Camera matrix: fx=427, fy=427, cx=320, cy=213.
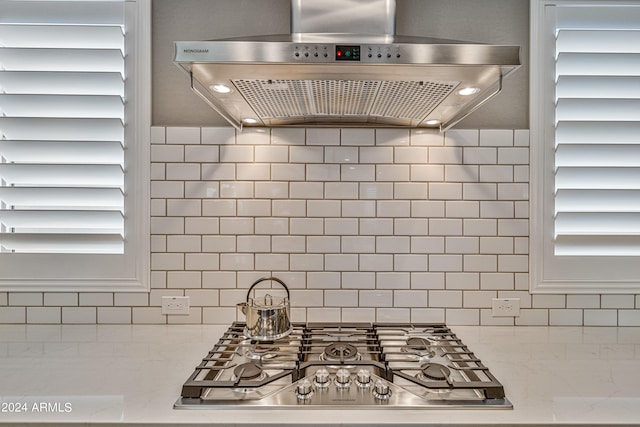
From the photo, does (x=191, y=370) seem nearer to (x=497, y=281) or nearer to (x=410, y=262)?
(x=410, y=262)

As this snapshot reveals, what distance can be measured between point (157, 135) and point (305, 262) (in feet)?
2.53

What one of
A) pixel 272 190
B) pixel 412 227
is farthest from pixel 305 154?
pixel 412 227

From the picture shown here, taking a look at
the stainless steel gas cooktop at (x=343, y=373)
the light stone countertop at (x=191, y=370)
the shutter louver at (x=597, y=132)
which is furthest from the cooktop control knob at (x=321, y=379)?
the shutter louver at (x=597, y=132)

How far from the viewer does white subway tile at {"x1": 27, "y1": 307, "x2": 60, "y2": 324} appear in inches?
66.5

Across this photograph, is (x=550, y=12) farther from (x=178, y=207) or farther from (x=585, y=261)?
(x=178, y=207)

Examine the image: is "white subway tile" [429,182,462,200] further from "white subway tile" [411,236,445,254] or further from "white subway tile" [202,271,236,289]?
"white subway tile" [202,271,236,289]

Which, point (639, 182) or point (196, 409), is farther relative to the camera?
point (639, 182)

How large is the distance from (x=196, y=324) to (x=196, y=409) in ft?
2.40

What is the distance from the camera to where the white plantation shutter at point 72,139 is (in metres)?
1.66

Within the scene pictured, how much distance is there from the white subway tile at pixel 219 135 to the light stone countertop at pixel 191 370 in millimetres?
734

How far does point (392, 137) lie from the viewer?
170 centimetres

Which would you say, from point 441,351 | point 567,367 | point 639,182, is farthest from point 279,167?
point 639,182

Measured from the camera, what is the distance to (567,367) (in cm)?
127

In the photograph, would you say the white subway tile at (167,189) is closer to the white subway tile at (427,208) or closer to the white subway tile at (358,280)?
the white subway tile at (358,280)
